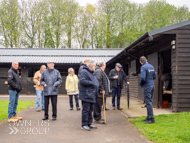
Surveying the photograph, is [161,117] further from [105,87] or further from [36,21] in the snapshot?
[36,21]

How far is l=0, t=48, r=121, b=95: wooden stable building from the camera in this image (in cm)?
2153

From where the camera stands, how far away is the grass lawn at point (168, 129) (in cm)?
489

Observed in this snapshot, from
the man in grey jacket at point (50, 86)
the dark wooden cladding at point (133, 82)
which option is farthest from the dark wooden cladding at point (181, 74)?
the dark wooden cladding at point (133, 82)

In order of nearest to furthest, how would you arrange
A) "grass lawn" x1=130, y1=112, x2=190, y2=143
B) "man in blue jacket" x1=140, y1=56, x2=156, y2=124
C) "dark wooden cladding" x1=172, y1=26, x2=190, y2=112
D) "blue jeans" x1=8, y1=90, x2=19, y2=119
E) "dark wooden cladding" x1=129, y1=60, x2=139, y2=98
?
"grass lawn" x1=130, y1=112, x2=190, y2=143 → "man in blue jacket" x1=140, y1=56, x2=156, y2=124 → "blue jeans" x1=8, y1=90, x2=19, y2=119 → "dark wooden cladding" x1=172, y1=26, x2=190, y2=112 → "dark wooden cladding" x1=129, y1=60, x2=139, y2=98

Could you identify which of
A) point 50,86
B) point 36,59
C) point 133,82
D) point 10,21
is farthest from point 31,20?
point 50,86

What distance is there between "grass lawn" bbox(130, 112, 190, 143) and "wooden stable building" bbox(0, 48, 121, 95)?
51.0ft

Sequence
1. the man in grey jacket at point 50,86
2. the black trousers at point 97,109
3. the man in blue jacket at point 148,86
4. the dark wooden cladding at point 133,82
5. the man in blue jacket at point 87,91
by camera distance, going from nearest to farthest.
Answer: the man in blue jacket at point 87,91 < the man in blue jacket at point 148,86 < the black trousers at point 97,109 < the man in grey jacket at point 50,86 < the dark wooden cladding at point 133,82

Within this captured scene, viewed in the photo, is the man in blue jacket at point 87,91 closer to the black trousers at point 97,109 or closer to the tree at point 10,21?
the black trousers at point 97,109

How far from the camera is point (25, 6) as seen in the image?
37938 millimetres

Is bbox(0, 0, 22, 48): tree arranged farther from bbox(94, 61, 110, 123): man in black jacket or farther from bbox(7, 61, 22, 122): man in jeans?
bbox(94, 61, 110, 123): man in black jacket

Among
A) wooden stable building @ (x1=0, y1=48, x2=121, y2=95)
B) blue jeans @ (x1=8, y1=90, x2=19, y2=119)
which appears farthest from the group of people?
wooden stable building @ (x1=0, y1=48, x2=121, y2=95)

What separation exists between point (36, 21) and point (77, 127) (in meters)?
34.1

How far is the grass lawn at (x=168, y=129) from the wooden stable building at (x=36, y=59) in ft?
51.0

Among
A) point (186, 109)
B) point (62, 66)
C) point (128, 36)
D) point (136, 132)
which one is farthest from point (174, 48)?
point (128, 36)
